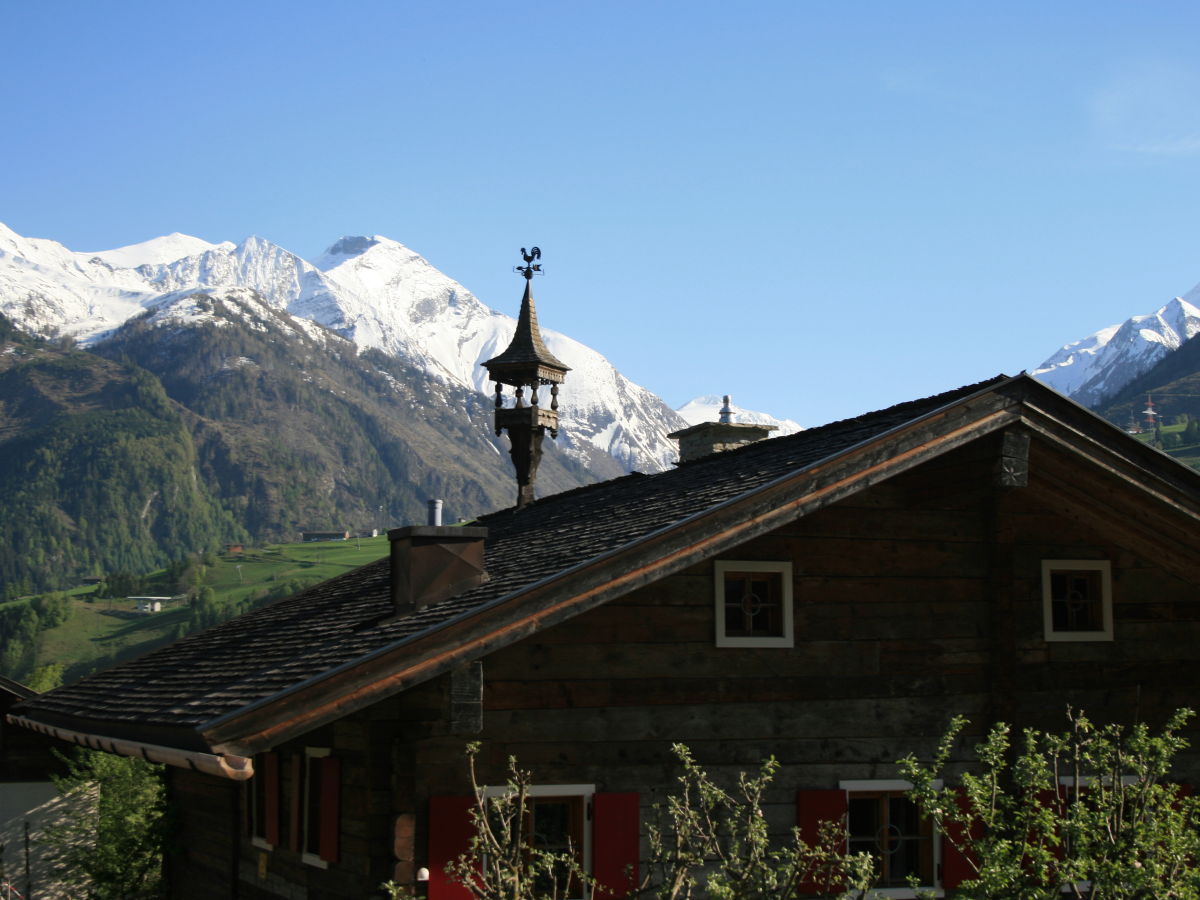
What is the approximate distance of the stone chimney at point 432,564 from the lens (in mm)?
11242

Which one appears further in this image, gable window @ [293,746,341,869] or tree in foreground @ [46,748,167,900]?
tree in foreground @ [46,748,167,900]

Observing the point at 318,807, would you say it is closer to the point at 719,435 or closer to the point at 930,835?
the point at 930,835

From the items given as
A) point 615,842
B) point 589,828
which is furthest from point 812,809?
point 589,828

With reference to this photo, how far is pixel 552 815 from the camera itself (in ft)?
37.5

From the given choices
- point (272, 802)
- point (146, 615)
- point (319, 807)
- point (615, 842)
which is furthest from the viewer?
point (146, 615)

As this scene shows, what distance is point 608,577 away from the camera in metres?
10.3

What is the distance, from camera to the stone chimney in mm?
11242

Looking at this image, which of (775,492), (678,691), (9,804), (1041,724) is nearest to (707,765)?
(678,691)

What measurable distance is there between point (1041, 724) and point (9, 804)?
61.5ft

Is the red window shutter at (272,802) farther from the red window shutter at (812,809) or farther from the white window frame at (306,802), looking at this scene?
the red window shutter at (812,809)

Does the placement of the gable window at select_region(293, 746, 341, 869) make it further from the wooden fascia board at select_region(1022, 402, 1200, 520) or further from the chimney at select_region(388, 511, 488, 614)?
the wooden fascia board at select_region(1022, 402, 1200, 520)

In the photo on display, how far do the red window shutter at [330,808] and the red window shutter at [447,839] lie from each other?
0.88 m

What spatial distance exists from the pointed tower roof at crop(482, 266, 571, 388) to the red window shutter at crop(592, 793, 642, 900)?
10.5m

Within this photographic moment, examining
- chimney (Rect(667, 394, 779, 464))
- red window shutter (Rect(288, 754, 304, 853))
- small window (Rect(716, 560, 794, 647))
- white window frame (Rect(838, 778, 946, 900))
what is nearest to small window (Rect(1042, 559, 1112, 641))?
white window frame (Rect(838, 778, 946, 900))
